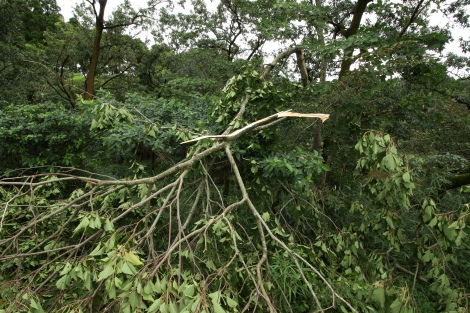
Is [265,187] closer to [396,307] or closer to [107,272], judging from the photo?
[396,307]

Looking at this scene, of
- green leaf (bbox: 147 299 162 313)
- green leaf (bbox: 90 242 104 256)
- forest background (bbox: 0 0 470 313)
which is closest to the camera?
green leaf (bbox: 147 299 162 313)

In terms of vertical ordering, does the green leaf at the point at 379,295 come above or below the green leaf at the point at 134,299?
below

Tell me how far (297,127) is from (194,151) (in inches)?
76.6

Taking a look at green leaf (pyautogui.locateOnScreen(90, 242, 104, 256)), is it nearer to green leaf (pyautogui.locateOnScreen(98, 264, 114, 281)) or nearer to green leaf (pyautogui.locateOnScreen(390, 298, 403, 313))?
green leaf (pyautogui.locateOnScreen(98, 264, 114, 281))

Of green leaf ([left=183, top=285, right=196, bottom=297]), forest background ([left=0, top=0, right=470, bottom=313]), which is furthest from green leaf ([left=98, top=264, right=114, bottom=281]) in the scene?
green leaf ([left=183, top=285, right=196, bottom=297])

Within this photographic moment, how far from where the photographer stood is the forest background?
1.63 m

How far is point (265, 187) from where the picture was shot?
2.74m

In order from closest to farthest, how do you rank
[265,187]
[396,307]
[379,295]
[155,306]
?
[155,306] → [396,307] → [379,295] → [265,187]

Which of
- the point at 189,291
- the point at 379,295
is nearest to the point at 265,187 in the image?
the point at 379,295

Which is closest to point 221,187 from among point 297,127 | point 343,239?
point 297,127

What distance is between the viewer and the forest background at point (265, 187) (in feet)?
5.34

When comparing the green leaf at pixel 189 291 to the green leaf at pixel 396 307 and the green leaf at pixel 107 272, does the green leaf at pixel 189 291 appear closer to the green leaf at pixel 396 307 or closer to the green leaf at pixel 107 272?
the green leaf at pixel 107 272

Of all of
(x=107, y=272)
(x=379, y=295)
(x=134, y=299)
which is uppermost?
(x=107, y=272)

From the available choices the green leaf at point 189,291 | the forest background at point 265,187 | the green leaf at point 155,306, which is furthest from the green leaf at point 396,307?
the green leaf at point 155,306
